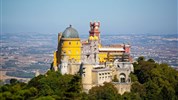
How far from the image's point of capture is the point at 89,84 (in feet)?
171

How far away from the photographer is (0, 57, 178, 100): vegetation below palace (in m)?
42.5

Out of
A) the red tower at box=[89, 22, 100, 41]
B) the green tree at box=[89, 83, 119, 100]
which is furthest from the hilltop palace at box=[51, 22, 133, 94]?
the red tower at box=[89, 22, 100, 41]

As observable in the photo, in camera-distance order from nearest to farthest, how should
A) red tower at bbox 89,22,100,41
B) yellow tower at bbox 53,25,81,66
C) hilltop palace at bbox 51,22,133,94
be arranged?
hilltop palace at bbox 51,22,133,94 → yellow tower at bbox 53,25,81,66 → red tower at bbox 89,22,100,41

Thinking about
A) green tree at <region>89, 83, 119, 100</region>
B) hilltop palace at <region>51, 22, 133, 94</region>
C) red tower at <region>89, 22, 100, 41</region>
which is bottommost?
green tree at <region>89, 83, 119, 100</region>

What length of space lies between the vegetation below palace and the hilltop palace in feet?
4.95

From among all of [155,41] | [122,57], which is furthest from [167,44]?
[122,57]

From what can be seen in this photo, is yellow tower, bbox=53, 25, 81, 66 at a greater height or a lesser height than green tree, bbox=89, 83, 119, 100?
greater

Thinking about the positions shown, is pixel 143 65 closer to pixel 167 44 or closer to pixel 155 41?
pixel 167 44

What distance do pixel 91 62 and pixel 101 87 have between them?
19.7ft

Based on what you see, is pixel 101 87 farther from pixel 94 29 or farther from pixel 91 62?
pixel 94 29

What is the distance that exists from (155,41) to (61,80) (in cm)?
14833

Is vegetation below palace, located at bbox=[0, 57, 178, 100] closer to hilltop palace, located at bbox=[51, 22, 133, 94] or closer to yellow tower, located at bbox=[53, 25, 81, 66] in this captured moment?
hilltop palace, located at bbox=[51, 22, 133, 94]

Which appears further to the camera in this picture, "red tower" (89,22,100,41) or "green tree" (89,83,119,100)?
"red tower" (89,22,100,41)

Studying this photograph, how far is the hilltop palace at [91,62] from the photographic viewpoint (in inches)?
2069
